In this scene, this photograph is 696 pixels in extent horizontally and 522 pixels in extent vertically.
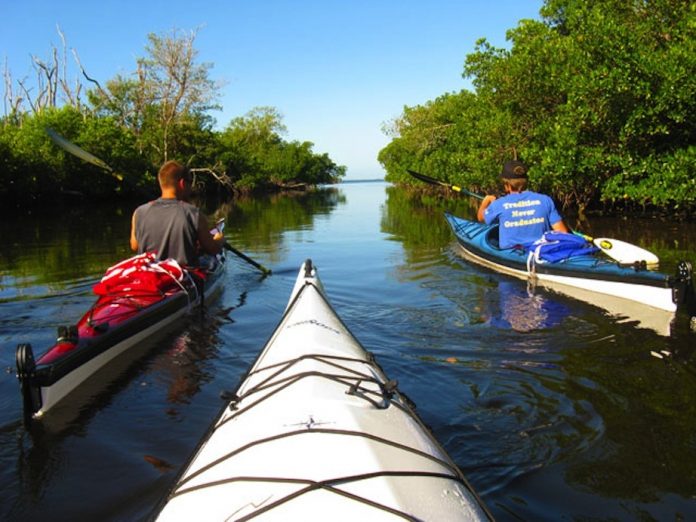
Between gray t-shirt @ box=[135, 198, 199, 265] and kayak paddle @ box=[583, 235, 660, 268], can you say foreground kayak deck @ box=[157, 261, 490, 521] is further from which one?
kayak paddle @ box=[583, 235, 660, 268]

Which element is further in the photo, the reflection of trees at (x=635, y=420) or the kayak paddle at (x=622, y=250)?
the kayak paddle at (x=622, y=250)

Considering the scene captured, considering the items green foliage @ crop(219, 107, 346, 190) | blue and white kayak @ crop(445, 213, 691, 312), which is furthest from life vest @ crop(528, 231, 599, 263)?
green foliage @ crop(219, 107, 346, 190)

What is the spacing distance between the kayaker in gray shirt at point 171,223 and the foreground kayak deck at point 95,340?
0.42 metres

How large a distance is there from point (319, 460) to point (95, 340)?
9.34 feet

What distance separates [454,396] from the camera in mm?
4070

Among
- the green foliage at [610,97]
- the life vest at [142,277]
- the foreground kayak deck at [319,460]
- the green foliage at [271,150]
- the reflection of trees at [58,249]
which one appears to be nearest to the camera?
Answer: the foreground kayak deck at [319,460]

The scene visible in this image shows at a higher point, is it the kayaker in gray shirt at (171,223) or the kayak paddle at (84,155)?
the kayak paddle at (84,155)

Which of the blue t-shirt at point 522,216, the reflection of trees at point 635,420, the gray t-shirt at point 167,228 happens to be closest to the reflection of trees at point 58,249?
the gray t-shirt at point 167,228

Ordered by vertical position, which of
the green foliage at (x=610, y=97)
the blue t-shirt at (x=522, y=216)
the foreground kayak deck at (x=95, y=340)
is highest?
the green foliage at (x=610, y=97)

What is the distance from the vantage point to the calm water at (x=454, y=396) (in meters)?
2.85

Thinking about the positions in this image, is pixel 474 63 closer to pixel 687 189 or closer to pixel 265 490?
pixel 687 189

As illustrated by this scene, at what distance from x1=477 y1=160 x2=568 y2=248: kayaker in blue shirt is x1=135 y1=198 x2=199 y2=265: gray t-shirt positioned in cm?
454

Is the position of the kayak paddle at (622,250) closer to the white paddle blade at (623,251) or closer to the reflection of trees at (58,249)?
the white paddle blade at (623,251)

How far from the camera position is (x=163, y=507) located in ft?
6.71
